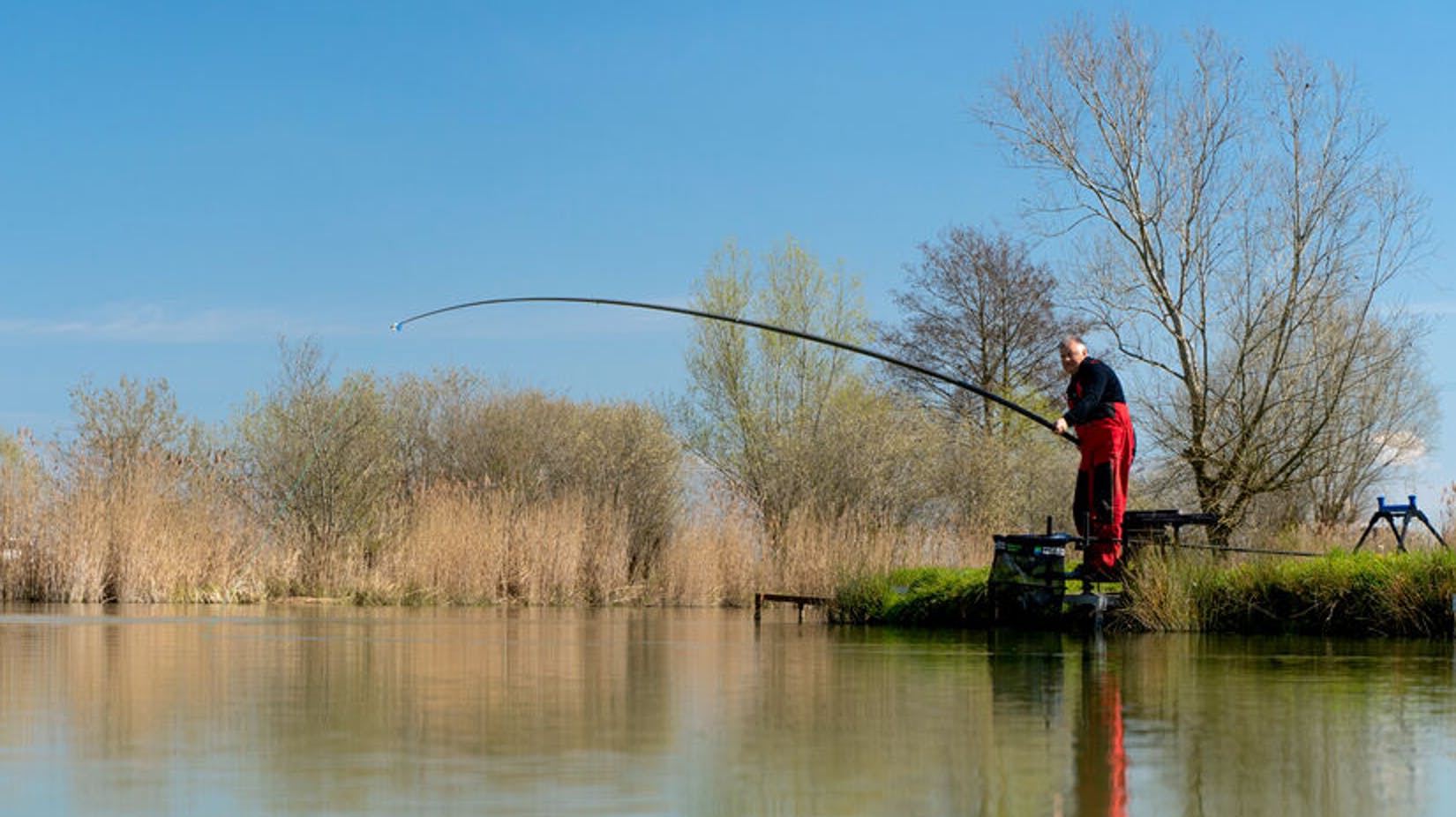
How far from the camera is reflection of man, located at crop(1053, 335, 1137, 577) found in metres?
14.9

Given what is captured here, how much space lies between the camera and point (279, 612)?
21.0 m

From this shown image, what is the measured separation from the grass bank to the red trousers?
0.51 m

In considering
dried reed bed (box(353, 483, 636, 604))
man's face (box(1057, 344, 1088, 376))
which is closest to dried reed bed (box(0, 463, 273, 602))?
dried reed bed (box(353, 483, 636, 604))

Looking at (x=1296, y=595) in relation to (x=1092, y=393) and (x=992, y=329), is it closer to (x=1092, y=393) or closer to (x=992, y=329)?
(x=1092, y=393)

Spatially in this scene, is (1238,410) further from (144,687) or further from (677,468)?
(144,687)

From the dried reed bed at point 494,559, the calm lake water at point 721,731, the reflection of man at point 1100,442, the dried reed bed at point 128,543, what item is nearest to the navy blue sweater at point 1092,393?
the reflection of man at point 1100,442

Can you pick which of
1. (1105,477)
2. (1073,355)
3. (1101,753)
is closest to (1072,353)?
(1073,355)

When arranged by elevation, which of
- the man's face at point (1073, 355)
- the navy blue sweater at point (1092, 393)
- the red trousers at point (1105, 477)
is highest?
the man's face at point (1073, 355)

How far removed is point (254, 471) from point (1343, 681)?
31621 millimetres

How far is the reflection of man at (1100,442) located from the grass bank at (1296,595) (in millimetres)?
560

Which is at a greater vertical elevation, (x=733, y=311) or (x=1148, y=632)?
(x=733, y=311)

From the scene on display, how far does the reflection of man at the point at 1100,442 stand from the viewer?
48.7 feet

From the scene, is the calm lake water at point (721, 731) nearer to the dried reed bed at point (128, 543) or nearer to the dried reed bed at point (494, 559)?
the dried reed bed at point (128, 543)

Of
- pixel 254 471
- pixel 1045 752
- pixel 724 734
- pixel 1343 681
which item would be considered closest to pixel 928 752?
pixel 1045 752
